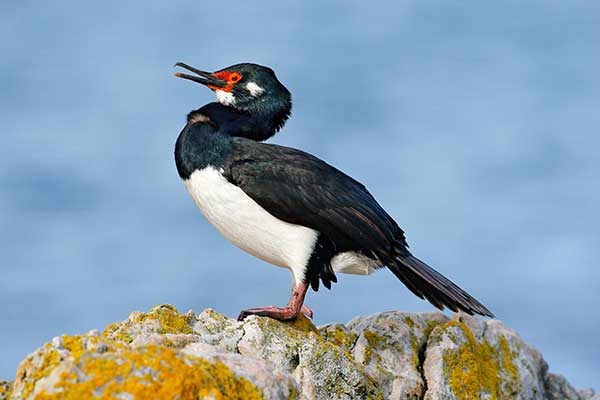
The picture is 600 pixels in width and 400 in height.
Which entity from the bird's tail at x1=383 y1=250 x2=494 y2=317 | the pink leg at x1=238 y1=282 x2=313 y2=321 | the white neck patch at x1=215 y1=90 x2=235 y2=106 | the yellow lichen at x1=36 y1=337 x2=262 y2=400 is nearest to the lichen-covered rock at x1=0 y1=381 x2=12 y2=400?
the yellow lichen at x1=36 y1=337 x2=262 y2=400

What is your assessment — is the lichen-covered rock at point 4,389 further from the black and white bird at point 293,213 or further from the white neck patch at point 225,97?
the white neck patch at point 225,97

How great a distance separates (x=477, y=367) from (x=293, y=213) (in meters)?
2.13

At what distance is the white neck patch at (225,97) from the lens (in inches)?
325

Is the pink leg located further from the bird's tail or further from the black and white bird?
the bird's tail

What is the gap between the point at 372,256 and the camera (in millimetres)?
7691

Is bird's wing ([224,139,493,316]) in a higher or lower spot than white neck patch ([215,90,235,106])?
lower

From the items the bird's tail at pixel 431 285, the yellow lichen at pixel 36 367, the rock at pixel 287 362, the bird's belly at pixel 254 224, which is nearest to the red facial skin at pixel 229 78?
the bird's belly at pixel 254 224

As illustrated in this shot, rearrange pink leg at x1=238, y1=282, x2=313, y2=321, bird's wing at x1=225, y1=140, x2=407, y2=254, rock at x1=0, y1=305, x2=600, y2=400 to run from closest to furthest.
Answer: rock at x1=0, y1=305, x2=600, y2=400 < pink leg at x1=238, y1=282, x2=313, y2=321 < bird's wing at x1=225, y1=140, x2=407, y2=254

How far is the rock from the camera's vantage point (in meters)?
4.07

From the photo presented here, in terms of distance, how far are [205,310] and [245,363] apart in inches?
77.8

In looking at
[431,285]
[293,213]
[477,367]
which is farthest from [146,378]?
[477,367]

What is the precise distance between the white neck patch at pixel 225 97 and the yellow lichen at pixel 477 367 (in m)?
2.86

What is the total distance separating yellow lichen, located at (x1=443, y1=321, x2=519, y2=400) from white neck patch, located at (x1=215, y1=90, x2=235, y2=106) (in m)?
2.86

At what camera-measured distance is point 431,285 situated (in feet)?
25.2
